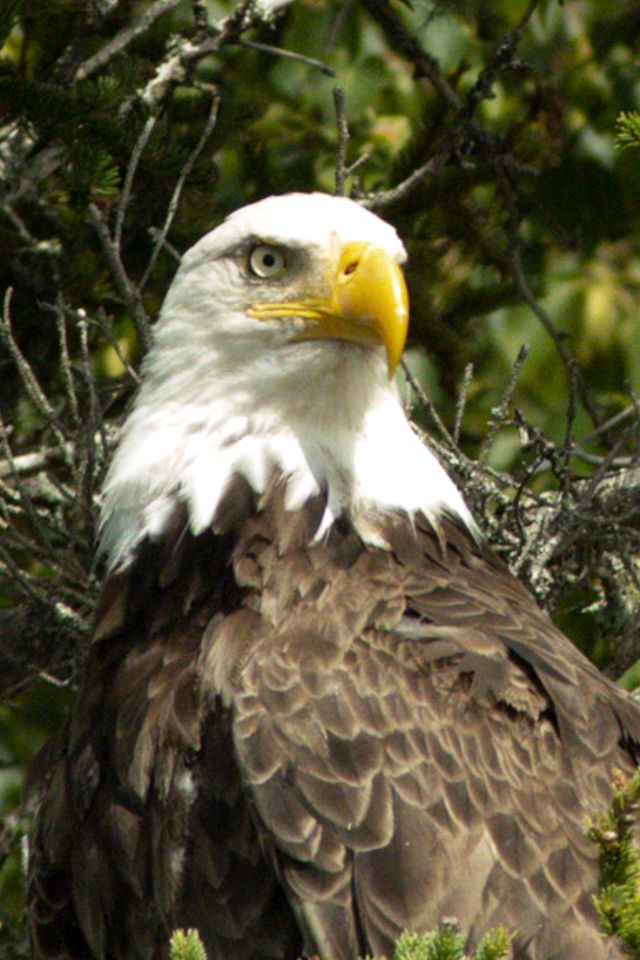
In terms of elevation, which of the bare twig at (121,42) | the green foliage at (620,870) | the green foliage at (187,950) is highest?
the bare twig at (121,42)

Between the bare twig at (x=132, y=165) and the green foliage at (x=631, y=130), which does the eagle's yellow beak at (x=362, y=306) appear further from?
the green foliage at (x=631, y=130)

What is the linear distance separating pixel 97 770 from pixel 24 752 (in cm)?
203

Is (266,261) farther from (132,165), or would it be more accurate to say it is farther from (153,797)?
(153,797)

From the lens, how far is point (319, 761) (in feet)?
11.0

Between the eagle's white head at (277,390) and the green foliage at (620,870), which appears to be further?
the eagle's white head at (277,390)

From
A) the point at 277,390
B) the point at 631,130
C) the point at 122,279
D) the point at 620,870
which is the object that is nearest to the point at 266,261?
the point at 277,390

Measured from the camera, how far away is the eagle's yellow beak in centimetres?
362

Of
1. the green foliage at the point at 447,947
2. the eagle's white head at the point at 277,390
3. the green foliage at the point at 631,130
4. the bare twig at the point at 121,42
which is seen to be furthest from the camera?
the bare twig at the point at 121,42

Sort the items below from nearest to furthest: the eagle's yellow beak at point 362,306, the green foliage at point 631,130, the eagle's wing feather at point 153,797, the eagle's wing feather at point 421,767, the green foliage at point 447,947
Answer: the green foliage at point 447,947 → the green foliage at point 631,130 → the eagle's wing feather at point 421,767 → the eagle's wing feather at point 153,797 → the eagle's yellow beak at point 362,306

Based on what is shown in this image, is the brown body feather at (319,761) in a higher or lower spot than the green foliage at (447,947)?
lower

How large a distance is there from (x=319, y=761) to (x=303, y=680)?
16 cm

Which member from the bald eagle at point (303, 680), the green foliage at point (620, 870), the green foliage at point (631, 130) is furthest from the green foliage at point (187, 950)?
the green foliage at point (631, 130)

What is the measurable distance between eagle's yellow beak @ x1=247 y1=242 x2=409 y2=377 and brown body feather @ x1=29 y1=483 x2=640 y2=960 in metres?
0.38

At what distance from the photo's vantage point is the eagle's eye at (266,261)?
385 cm
